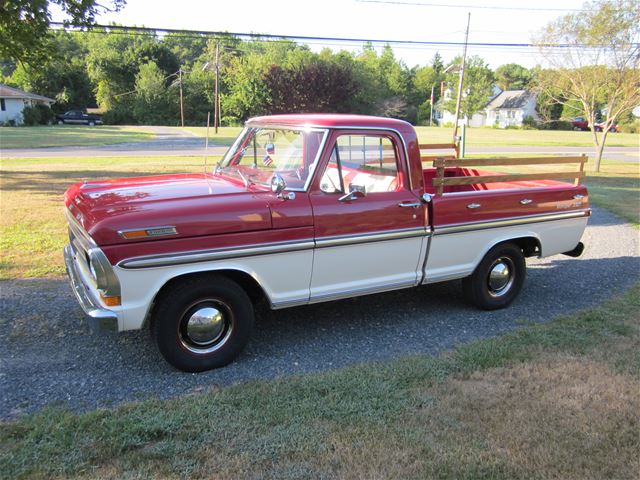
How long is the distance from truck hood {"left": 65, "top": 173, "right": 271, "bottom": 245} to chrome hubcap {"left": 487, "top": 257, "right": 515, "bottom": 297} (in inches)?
105

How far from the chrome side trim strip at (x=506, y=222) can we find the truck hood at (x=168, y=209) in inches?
71.5

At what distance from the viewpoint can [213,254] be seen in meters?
3.76

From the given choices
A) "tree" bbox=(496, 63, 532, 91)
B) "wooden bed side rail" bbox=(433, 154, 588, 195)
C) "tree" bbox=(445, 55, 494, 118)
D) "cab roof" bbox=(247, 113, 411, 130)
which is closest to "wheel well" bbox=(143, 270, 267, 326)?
"cab roof" bbox=(247, 113, 411, 130)

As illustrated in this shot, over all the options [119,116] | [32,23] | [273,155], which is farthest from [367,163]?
[119,116]

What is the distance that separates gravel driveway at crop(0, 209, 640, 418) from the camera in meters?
3.77

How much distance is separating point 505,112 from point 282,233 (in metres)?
86.4

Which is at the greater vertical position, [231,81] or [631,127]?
[231,81]

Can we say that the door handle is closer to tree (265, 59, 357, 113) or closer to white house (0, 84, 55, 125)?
tree (265, 59, 357, 113)

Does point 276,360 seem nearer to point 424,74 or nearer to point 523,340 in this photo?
point 523,340

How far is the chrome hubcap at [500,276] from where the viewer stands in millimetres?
5430

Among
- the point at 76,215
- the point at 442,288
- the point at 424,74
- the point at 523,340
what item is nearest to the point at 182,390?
the point at 76,215

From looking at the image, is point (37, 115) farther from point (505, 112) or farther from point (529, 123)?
point (505, 112)

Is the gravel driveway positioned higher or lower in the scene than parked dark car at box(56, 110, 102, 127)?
lower

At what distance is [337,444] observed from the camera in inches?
122
